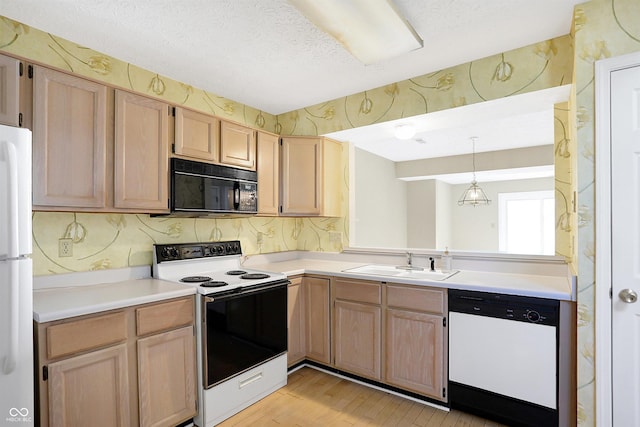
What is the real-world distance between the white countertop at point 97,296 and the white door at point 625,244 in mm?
2338

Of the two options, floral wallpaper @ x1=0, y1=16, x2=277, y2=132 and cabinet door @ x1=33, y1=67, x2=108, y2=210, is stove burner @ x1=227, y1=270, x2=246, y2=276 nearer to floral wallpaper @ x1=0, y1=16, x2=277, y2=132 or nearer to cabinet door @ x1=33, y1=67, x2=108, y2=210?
cabinet door @ x1=33, y1=67, x2=108, y2=210

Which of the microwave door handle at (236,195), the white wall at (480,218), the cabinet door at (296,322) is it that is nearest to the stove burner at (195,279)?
the microwave door handle at (236,195)

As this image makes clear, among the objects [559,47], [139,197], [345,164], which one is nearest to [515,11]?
[559,47]

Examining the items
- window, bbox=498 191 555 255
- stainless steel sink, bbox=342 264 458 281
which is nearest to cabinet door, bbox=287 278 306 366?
stainless steel sink, bbox=342 264 458 281

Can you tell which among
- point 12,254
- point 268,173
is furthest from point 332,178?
point 12,254

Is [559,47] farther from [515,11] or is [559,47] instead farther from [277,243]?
[277,243]

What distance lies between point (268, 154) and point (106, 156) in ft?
4.30

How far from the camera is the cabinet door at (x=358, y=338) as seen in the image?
2.53 metres

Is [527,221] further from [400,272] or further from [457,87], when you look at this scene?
[457,87]

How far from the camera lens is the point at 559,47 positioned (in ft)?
6.86

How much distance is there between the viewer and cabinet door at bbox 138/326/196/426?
185cm

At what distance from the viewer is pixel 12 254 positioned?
1.31 metres

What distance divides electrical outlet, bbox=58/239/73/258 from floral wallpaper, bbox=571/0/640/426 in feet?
9.65

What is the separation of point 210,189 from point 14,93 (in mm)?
1154
